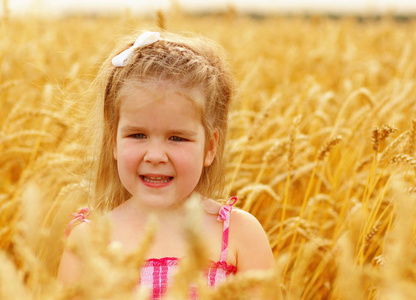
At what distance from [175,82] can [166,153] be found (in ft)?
0.58

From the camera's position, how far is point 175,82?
1212mm

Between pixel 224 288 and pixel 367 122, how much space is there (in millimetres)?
1420

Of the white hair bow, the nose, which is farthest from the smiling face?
the white hair bow

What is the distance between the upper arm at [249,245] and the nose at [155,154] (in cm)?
25

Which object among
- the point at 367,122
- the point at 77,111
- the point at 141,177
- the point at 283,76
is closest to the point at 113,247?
the point at 141,177

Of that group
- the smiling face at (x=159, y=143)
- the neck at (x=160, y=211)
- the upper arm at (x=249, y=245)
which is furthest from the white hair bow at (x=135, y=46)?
the upper arm at (x=249, y=245)

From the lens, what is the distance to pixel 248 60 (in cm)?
414

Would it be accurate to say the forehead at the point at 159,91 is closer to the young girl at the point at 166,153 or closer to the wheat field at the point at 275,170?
the young girl at the point at 166,153

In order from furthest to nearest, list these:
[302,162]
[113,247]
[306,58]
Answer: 1. [306,58]
2. [302,162]
3. [113,247]

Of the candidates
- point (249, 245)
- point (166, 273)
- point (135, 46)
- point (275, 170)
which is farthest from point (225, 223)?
point (275, 170)

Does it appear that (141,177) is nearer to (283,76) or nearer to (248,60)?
(283,76)

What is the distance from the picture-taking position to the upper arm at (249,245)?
1232 mm

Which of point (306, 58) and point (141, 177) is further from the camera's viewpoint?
point (306, 58)

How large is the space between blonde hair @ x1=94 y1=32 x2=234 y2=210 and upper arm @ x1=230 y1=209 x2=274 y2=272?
179 mm
